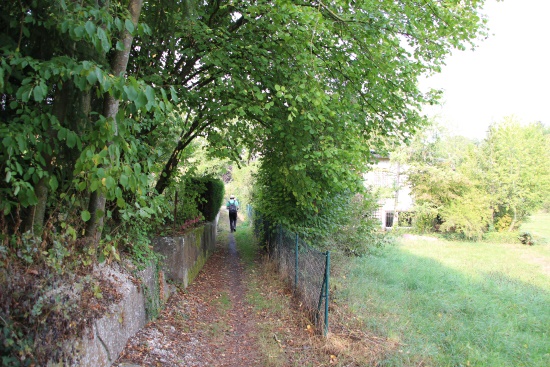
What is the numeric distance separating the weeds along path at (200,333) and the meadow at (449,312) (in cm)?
174

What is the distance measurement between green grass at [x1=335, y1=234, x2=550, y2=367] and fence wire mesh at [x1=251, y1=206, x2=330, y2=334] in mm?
585

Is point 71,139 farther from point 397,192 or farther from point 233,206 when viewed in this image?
point 397,192

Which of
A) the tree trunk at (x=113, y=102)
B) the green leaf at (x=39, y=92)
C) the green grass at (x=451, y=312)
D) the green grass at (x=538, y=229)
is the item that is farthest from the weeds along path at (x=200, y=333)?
the green grass at (x=538, y=229)

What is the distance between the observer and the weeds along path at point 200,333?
4688mm

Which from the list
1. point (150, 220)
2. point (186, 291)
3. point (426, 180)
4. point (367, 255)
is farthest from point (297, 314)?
point (426, 180)

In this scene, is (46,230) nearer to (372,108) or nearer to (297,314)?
(297,314)

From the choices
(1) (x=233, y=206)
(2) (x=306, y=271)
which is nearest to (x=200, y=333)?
(2) (x=306, y=271)

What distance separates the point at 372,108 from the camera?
8.41m

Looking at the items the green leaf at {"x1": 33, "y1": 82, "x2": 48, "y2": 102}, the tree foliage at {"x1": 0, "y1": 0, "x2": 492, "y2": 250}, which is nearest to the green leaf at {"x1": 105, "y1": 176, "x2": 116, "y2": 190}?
the tree foliage at {"x1": 0, "y1": 0, "x2": 492, "y2": 250}

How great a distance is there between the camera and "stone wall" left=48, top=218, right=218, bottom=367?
11.1 ft

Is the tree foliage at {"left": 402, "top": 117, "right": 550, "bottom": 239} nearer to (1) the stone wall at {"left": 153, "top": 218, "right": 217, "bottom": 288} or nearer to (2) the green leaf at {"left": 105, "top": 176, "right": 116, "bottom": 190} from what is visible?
(1) the stone wall at {"left": 153, "top": 218, "right": 217, "bottom": 288}

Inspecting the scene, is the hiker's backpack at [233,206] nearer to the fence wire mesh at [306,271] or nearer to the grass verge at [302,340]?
the fence wire mesh at [306,271]

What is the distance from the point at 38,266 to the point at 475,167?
29.5 m

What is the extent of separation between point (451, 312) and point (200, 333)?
4623 millimetres
